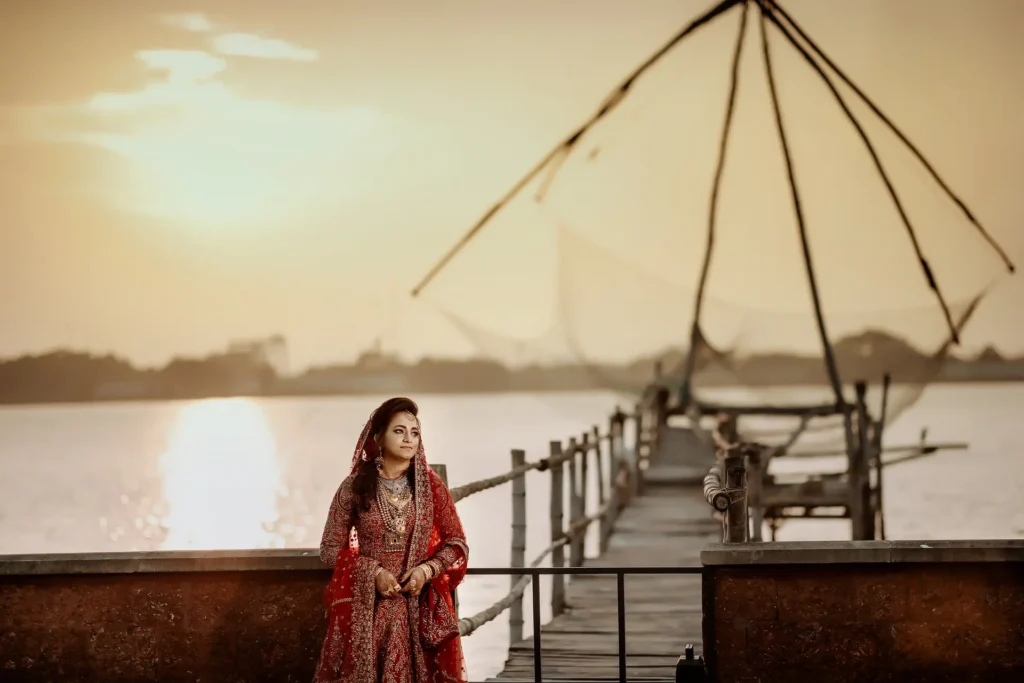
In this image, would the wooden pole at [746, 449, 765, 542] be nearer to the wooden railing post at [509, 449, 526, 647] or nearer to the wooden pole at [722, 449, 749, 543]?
the wooden railing post at [509, 449, 526, 647]

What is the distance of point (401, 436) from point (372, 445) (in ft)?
0.39

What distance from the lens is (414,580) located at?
4.03 metres

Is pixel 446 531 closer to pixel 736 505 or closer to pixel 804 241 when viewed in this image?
pixel 736 505

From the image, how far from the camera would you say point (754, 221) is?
20.9m

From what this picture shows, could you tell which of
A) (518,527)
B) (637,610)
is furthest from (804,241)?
(637,610)

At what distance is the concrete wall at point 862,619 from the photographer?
15.7 ft

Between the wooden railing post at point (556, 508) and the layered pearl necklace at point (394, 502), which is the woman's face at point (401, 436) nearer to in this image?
the layered pearl necklace at point (394, 502)

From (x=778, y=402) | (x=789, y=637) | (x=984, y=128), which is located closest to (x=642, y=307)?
(x=778, y=402)

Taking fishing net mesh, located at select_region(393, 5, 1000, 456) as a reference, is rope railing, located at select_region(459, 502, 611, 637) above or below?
below

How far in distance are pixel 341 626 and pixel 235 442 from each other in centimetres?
7346

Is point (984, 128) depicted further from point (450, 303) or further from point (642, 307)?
point (450, 303)

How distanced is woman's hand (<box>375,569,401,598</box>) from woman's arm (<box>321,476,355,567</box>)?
166 mm

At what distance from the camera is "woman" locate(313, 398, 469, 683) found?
159 inches

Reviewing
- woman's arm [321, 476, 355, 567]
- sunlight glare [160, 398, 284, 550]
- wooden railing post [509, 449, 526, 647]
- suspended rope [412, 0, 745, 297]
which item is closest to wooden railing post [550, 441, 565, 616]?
wooden railing post [509, 449, 526, 647]
